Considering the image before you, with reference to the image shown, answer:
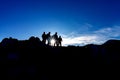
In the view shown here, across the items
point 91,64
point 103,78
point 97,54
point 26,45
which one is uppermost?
point 26,45

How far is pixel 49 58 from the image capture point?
36.1 metres

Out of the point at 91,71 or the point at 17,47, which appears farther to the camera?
the point at 17,47

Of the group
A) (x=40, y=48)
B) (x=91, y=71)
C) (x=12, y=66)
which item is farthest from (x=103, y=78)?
(x=12, y=66)

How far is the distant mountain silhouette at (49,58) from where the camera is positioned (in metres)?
32.9

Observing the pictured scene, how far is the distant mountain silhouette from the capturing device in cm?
3294

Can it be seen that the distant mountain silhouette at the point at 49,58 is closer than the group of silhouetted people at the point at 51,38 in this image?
Yes

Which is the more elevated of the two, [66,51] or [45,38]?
[45,38]

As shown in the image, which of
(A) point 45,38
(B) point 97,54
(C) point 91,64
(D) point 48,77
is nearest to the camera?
(D) point 48,77

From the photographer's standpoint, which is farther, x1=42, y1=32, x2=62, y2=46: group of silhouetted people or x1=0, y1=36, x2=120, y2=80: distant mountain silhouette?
x1=42, y1=32, x2=62, y2=46: group of silhouetted people

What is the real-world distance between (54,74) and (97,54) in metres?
12.6

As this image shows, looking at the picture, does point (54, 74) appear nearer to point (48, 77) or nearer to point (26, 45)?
point (48, 77)

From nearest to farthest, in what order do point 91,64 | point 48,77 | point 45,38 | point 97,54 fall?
1. point 48,77
2. point 91,64
3. point 97,54
4. point 45,38

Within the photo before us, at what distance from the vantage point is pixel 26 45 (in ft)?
128

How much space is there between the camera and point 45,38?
42.0 meters
